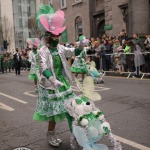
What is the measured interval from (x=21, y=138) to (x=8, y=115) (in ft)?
6.31

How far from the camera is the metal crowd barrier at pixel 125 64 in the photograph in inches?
499

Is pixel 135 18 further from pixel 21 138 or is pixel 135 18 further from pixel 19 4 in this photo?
pixel 19 4

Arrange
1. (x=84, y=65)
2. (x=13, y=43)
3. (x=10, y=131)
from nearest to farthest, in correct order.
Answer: (x=10, y=131)
(x=84, y=65)
(x=13, y=43)

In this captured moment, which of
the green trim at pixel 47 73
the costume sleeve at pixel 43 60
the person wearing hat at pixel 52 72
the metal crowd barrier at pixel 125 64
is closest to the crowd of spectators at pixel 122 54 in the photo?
the metal crowd barrier at pixel 125 64

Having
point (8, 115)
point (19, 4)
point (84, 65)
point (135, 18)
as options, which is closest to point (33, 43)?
point (84, 65)

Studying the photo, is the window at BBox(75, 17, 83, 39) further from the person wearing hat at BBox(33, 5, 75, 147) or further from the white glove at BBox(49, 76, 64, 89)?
the white glove at BBox(49, 76, 64, 89)

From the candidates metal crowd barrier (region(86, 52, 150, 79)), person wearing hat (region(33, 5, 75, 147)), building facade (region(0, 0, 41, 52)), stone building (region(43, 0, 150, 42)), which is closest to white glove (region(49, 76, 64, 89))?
person wearing hat (region(33, 5, 75, 147))

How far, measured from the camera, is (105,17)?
21094mm

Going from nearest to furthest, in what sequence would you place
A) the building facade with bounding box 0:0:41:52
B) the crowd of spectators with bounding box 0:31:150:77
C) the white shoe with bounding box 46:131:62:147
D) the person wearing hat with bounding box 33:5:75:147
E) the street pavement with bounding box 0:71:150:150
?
1. the person wearing hat with bounding box 33:5:75:147
2. the white shoe with bounding box 46:131:62:147
3. the street pavement with bounding box 0:71:150:150
4. the crowd of spectators with bounding box 0:31:150:77
5. the building facade with bounding box 0:0:41:52

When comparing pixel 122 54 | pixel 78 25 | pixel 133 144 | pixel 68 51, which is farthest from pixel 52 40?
pixel 78 25

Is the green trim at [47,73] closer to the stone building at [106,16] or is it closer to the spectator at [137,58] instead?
the spectator at [137,58]

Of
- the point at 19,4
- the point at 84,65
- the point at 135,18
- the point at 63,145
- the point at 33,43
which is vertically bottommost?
the point at 63,145

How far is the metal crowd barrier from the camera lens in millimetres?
12664

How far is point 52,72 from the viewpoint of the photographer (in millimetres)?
4387
